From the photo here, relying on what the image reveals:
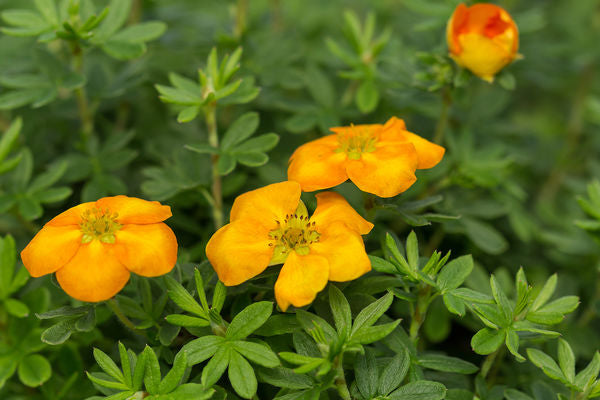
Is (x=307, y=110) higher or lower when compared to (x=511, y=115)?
higher

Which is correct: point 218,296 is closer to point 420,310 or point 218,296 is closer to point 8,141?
point 420,310

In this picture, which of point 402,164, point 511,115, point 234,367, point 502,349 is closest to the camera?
point 234,367

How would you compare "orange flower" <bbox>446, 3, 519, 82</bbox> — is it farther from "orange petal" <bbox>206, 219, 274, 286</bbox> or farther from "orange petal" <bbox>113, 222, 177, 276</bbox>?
"orange petal" <bbox>113, 222, 177, 276</bbox>

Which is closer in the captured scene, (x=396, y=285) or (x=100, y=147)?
(x=396, y=285)

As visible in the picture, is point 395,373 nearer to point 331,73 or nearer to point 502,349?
point 502,349

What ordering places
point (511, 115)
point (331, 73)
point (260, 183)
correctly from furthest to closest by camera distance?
point (511, 115) < point (331, 73) < point (260, 183)

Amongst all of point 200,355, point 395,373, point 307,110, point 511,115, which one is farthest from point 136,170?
point 511,115

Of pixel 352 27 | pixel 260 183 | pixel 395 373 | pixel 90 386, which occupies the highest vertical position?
pixel 352 27
